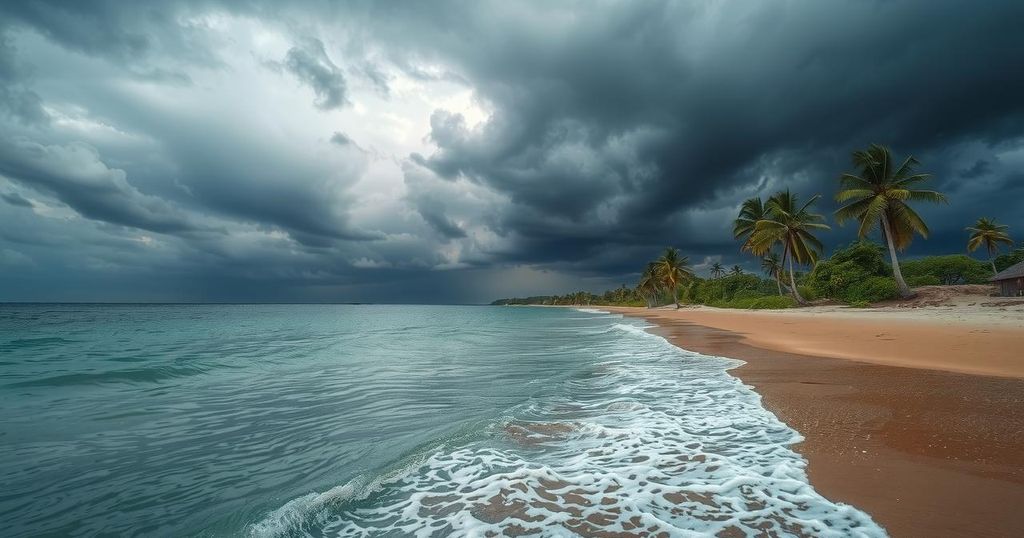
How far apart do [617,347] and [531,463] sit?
559 inches

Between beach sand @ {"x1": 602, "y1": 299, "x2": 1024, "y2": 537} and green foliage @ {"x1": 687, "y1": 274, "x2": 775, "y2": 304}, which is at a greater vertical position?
green foliage @ {"x1": 687, "y1": 274, "x2": 775, "y2": 304}

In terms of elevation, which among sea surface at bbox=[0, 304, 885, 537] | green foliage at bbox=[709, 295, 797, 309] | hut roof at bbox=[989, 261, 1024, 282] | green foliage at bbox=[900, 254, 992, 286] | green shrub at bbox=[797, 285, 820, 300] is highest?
green foliage at bbox=[900, 254, 992, 286]

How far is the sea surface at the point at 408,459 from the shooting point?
3652mm

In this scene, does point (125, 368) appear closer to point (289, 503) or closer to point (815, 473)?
point (289, 503)

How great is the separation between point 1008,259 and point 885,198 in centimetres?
4273

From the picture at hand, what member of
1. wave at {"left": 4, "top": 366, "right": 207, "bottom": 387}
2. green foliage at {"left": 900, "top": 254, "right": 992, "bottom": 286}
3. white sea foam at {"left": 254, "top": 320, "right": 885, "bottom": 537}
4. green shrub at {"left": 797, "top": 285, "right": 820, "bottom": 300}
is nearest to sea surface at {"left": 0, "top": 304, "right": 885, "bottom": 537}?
white sea foam at {"left": 254, "top": 320, "right": 885, "bottom": 537}

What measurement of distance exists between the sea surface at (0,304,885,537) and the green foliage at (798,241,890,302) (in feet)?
115

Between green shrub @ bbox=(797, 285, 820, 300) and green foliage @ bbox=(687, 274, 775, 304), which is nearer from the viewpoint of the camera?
green shrub @ bbox=(797, 285, 820, 300)

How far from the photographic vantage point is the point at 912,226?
28.9 meters

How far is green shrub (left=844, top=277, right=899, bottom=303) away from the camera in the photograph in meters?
31.0

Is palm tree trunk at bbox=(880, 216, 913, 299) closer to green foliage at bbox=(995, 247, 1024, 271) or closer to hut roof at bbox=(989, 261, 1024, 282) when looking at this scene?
hut roof at bbox=(989, 261, 1024, 282)

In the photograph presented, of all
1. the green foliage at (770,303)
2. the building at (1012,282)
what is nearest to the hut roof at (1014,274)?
the building at (1012,282)

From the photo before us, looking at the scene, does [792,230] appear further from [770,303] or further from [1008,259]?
[1008,259]

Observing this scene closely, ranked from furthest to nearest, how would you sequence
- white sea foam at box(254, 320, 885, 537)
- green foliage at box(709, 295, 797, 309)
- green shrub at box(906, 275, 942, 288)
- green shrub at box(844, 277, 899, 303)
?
green shrub at box(906, 275, 942, 288) < green foliage at box(709, 295, 797, 309) < green shrub at box(844, 277, 899, 303) < white sea foam at box(254, 320, 885, 537)
